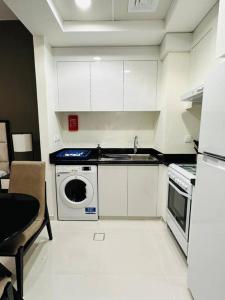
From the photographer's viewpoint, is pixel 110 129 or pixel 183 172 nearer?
pixel 183 172

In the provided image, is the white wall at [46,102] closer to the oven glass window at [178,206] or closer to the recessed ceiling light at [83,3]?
the recessed ceiling light at [83,3]

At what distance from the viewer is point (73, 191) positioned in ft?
8.63

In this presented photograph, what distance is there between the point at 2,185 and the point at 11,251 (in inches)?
60.3

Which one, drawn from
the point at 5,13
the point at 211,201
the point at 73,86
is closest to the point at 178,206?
the point at 211,201

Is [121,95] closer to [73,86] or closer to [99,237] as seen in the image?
[73,86]

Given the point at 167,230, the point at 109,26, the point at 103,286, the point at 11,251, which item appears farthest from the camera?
the point at 167,230

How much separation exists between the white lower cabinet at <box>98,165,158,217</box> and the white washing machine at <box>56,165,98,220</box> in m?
0.11

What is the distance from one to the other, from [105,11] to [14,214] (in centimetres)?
228

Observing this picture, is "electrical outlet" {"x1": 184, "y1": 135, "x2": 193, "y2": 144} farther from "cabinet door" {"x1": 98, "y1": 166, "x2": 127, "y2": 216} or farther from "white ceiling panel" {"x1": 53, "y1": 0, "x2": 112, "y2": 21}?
"white ceiling panel" {"x1": 53, "y1": 0, "x2": 112, "y2": 21}

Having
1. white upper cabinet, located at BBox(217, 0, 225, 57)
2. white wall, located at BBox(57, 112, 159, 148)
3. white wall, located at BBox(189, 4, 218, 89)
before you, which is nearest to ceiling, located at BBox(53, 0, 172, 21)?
white wall, located at BBox(189, 4, 218, 89)

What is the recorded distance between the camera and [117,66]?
2.60 meters

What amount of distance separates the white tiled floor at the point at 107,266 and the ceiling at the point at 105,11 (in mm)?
2706

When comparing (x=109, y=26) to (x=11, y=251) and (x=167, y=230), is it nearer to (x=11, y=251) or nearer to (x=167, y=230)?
(x=11, y=251)

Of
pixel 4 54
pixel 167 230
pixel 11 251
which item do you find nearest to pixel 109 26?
pixel 4 54
